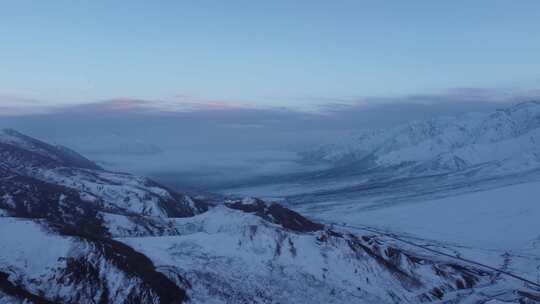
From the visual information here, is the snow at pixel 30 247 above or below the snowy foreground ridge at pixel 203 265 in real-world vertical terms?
above

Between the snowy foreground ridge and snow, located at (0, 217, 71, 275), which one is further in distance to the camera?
snow, located at (0, 217, 71, 275)

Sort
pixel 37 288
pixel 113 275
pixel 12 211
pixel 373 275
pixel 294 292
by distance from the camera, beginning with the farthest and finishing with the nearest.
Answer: pixel 12 211, pixel 373 275, pixel 294 292, pixel 113 275, pixel 37 288

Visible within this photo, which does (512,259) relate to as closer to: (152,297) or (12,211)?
(152,297)

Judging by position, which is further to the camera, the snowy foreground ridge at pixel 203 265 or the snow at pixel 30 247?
the snow at pixel 30 247

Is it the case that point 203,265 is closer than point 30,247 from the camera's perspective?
No

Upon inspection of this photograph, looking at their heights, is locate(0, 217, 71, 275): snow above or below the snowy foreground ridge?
above

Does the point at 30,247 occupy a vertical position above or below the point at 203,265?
above

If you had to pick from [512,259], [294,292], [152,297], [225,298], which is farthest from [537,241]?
[152,297]

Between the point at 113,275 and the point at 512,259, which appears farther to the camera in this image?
the point at 512,259
